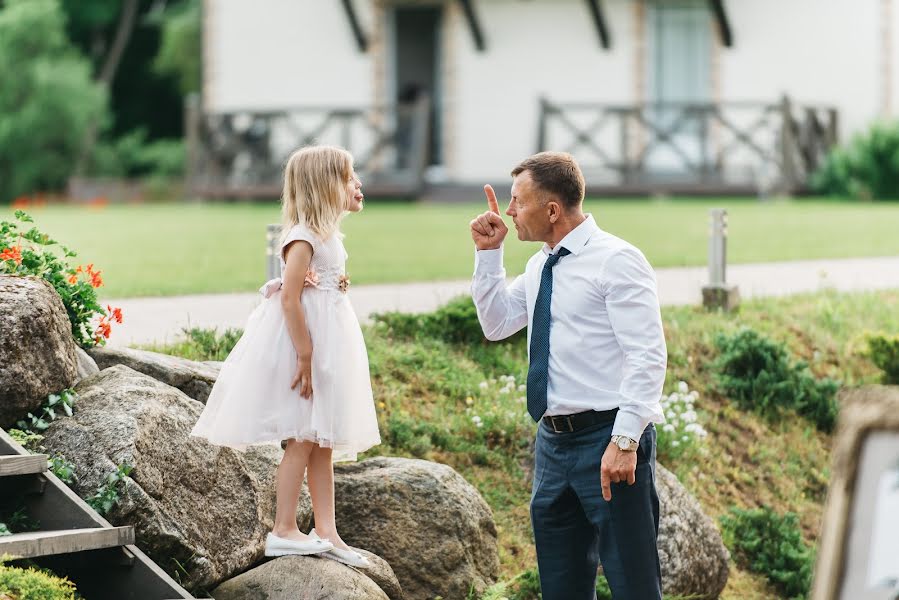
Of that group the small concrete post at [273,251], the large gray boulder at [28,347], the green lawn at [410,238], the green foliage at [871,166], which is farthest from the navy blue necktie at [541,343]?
the green foliage at [871,166]

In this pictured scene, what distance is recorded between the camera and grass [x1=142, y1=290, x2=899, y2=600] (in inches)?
297

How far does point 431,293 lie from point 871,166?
13.6 meters

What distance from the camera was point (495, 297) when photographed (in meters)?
4.80

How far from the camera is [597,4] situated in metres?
24.2

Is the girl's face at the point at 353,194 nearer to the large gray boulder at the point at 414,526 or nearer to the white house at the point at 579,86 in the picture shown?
the large gray boulder at the point at 414,526

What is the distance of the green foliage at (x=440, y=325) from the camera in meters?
8.71

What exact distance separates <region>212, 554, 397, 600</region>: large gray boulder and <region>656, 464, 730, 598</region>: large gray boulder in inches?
76.1

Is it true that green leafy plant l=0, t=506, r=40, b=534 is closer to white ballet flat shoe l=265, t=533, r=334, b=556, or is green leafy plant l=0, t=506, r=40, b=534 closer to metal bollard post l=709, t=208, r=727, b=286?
white ballet flat shoe l=265, t=533, r=334, b=556

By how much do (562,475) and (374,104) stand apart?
21.4m

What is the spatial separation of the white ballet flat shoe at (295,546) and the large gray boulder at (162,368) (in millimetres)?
1150

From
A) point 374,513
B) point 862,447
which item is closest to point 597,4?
point 374,513

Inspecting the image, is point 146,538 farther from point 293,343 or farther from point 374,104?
point 374,104

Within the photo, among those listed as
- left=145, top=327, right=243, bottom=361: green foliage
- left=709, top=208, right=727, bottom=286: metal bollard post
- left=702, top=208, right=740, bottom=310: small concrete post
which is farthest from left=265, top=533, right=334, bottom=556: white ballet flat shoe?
left=709, top=208, right=727, bottom=286: metal bollard post

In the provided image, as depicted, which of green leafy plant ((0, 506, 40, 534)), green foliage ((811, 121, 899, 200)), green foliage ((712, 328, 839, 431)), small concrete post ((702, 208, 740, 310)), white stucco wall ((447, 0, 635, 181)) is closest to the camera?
green leafy plant ((0, 506, 40, 534))
